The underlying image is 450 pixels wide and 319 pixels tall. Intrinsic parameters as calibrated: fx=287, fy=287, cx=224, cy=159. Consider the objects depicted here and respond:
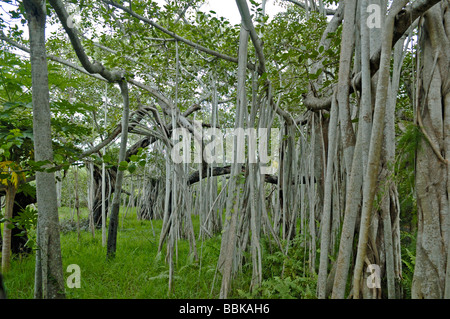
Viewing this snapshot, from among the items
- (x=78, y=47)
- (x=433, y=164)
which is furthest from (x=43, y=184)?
(x=433, y=164)

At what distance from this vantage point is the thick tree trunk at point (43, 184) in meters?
1.49

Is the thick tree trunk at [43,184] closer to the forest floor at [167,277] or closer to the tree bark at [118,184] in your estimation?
the forest floor at [167,277]

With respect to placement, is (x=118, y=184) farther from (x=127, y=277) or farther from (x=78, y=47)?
(x=78, y=47)

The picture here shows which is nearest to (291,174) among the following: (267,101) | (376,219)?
(267,101)

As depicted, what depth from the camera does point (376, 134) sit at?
1281 mm

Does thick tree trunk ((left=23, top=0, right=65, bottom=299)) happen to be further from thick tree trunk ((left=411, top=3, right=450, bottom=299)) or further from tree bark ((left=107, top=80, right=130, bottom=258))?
thick tree trunk ((left=411, top=3, right=450, bottom=299))

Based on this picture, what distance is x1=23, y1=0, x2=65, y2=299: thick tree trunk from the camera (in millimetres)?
1491

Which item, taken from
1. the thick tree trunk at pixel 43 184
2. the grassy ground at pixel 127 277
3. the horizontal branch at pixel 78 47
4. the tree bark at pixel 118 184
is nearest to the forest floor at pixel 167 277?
the grassy ground at pixel 127 277

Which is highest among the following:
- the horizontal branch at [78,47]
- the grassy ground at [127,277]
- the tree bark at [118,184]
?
the horizontal branch at [78,47]

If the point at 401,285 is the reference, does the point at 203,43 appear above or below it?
above

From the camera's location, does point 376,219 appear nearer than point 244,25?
Yes
